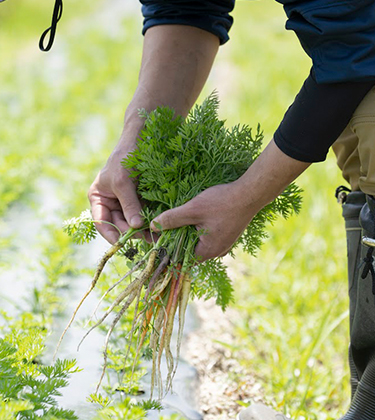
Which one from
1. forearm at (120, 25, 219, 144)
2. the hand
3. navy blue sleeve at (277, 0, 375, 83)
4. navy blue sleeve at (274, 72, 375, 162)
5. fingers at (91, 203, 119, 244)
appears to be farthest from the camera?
forearm at (120, 25, 219, 144)

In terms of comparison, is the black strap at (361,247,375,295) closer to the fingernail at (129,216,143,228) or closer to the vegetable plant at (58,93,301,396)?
the vegetable plant at (58,93,301,396)

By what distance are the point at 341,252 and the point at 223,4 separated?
2019 mm

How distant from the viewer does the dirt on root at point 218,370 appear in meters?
2.18

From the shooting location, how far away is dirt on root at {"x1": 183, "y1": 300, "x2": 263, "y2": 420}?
2.18 m

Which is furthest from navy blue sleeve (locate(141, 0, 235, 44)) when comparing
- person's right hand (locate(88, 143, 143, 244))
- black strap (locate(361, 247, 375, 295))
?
black strap (locate(361, 247, 375, 295))

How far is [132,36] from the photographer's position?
9.21 metres

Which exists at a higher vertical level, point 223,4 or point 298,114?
point 223,4

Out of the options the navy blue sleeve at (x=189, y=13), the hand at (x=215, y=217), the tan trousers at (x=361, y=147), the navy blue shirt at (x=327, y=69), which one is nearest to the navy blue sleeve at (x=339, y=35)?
the navy blue shirt at (x=327, y=69)

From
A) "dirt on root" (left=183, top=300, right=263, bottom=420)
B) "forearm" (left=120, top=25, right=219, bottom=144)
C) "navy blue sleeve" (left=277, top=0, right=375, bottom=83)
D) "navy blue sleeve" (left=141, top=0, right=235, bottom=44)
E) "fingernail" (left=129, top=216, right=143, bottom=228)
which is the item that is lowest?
"dirt on root" (left=183, top=300, right=263, bottom=420)

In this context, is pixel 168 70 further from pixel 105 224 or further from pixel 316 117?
pixel 316 117

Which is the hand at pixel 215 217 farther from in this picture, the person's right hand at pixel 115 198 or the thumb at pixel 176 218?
the person's right hand at pixel 115 198

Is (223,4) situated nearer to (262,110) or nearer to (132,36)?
(262,110)

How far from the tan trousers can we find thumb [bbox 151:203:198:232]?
0.49 m

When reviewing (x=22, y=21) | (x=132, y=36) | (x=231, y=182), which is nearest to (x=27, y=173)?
(x=231, y=182)
